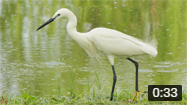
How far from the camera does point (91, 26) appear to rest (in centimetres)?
1220

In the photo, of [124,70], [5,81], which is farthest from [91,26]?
[5,81]

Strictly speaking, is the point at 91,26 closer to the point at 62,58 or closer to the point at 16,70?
the point at 62,58

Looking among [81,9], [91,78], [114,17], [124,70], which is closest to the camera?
[91,78]

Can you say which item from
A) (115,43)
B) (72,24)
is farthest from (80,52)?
(115,43)

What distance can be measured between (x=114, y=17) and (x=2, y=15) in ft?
14.2
